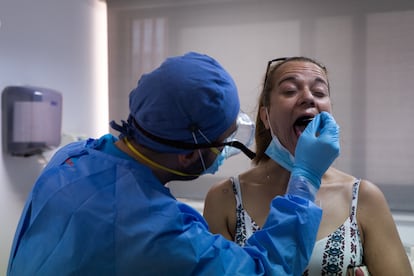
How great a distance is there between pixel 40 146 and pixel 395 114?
2017 millimetres

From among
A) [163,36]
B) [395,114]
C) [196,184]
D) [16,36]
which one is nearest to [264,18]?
[163,36]

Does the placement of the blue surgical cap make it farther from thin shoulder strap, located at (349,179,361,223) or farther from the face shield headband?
thin shoulder strap, located at (349,179,361,223)

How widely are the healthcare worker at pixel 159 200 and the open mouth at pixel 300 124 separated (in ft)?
0.77

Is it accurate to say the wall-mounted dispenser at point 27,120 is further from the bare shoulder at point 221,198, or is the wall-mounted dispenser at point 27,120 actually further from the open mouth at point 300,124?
the open mouth at point 300,124

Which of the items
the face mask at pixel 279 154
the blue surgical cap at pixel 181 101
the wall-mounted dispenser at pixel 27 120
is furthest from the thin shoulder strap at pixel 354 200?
the wall-mounted dispenser at pixel 27 120

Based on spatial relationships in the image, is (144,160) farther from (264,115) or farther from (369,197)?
(369,197)

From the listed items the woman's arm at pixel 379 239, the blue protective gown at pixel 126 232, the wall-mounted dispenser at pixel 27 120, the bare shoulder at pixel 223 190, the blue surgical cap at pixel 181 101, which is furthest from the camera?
the wall-mounted dispenser at pixel 27 120

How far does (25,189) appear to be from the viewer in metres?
2.17

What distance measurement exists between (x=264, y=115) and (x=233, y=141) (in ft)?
1.39

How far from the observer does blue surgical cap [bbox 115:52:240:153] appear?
92cm

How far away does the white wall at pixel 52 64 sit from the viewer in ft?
6.65

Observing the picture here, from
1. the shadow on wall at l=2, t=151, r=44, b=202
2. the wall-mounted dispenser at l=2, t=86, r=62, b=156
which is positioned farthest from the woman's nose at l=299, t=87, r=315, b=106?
the shadow on wall at l=2, t=151, r=44, b=202

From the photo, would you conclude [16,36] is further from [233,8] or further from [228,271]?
[228,271]

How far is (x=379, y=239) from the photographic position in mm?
1177
